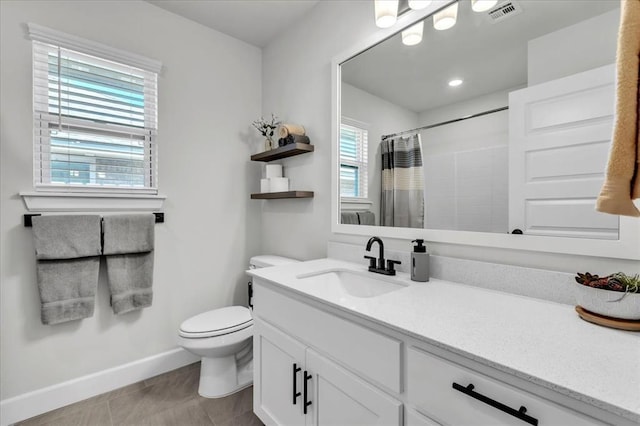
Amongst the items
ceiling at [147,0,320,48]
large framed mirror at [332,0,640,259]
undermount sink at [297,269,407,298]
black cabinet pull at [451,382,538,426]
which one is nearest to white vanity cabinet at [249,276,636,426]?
black cabinet pull at [451,382,538,426]

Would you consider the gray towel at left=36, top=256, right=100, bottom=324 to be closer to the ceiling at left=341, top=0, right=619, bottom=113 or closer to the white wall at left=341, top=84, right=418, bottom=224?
the white wall at left=341, top=84, right=418, bottom=224

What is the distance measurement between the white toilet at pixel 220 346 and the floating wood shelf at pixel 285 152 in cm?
116

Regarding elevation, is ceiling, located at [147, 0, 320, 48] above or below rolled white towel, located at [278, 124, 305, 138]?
above

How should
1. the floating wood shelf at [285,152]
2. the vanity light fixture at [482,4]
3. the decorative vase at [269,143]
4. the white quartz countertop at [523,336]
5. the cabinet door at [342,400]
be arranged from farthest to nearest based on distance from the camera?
the decorative vase at [269,143], the floating wood shelf at [285,152], the vanity light fixture at [482,4], the cabinet door at [342,400], the white quartz countertop at [523,336]

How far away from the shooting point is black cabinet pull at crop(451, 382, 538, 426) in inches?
22.7

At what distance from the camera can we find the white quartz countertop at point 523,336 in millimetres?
534

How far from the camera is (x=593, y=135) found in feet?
3.04

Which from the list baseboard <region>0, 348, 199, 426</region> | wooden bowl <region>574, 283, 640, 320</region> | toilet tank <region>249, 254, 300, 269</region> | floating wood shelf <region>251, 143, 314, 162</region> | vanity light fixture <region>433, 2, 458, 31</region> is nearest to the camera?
wooden bowl <region>574, 283, 640, 320</region>

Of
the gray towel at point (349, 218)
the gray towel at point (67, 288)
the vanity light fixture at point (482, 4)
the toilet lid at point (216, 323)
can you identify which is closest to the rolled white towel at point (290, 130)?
the gray towel at point (349, 218)

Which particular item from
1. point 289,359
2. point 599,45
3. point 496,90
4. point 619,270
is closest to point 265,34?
point 496,90

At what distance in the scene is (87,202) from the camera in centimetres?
176

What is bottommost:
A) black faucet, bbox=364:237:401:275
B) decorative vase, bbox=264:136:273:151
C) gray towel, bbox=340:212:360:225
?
black faucet, bbox=364:237:401:275

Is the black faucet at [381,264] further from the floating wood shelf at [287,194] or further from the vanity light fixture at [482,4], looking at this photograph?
the vanity light fixture at [482,4]

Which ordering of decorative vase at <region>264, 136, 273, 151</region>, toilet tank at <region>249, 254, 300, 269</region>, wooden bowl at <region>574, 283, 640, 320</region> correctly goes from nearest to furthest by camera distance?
wooden bowl at <region>574, 283, 640, 320</region>, toilet tank at <region>249, 254, 300, 269</region>, decorative vase at <region>264, 136, 273, 151</region>
